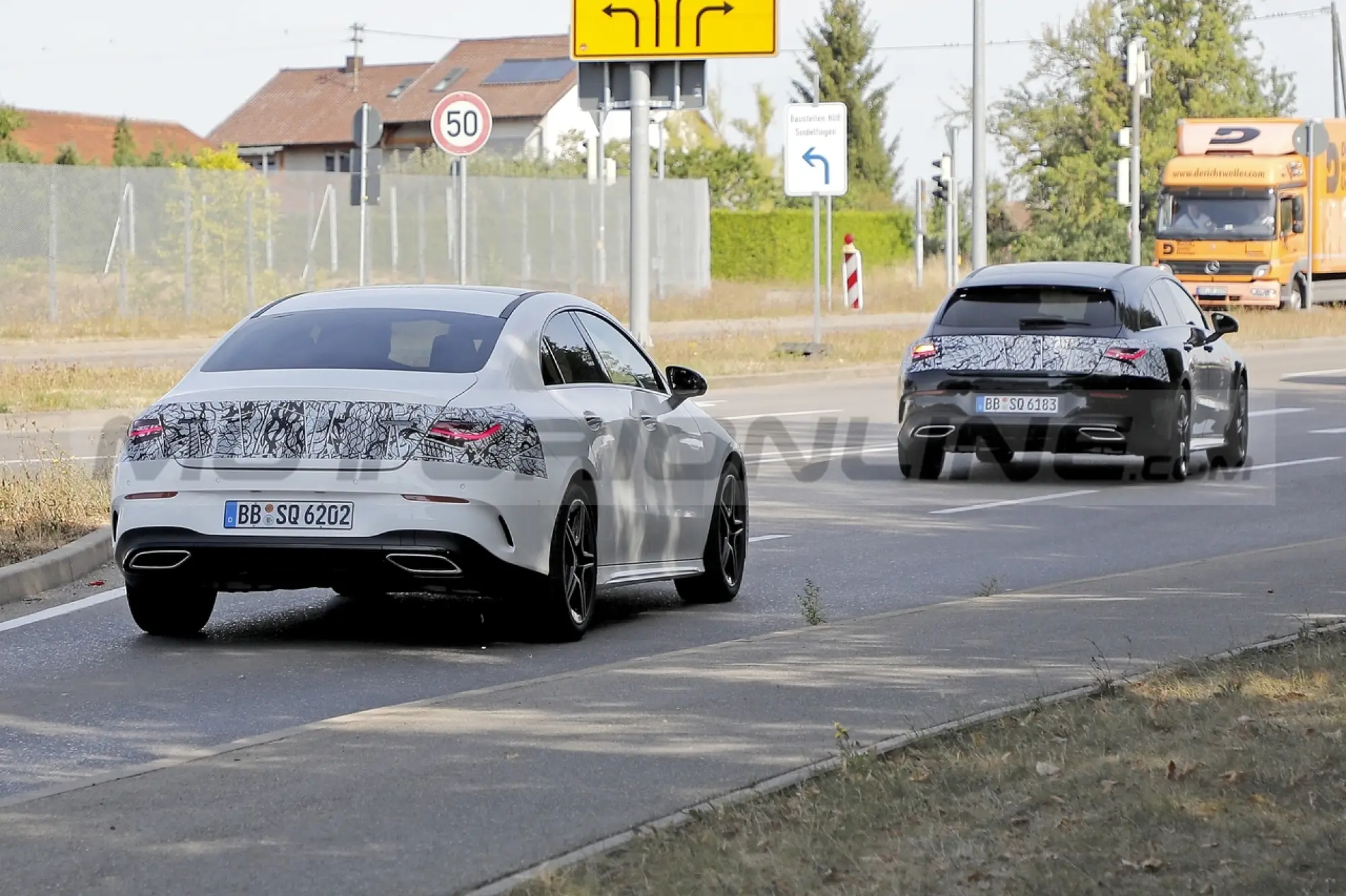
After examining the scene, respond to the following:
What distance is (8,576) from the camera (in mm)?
10609

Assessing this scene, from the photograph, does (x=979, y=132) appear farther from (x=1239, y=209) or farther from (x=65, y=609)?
(x=65, y=609)

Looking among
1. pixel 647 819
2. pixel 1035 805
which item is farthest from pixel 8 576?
pixel 1035 805

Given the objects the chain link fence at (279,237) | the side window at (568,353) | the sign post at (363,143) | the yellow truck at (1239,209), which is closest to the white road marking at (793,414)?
the sign post at (363,143)

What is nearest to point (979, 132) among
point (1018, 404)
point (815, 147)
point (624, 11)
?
point (815, 147)

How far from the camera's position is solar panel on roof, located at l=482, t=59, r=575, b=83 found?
92.0 m

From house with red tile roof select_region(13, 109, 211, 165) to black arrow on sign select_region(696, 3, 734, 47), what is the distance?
66737 millimetres

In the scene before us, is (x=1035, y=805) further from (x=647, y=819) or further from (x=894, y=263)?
(x=894, y=263)

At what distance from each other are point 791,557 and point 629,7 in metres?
15.2

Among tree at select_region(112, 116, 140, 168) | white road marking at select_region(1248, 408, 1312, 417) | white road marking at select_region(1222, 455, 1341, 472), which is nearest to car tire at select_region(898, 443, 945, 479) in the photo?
white road marking at select_region(1222, 455, 1341, 472)

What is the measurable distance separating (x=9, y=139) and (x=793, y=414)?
38094 mm

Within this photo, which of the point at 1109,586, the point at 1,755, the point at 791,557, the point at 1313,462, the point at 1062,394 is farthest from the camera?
the point at 1313,462

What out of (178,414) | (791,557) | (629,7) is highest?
(629,7)

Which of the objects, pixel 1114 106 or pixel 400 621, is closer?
pixel 400 621

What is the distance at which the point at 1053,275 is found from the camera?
54.3 ft
